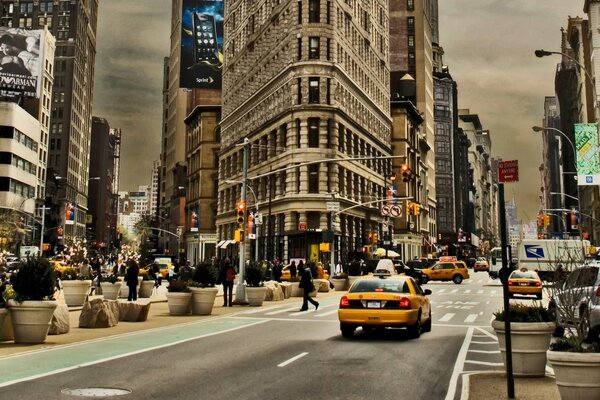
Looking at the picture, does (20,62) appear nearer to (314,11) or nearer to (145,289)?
(314,11)

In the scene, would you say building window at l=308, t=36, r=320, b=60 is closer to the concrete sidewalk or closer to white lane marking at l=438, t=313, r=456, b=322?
the concrete sidewalk

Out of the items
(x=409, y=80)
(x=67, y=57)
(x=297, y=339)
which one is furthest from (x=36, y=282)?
(x=67, y=57)

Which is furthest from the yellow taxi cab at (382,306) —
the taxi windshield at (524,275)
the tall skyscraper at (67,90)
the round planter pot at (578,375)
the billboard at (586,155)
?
the tall skyscraper at (67,90)

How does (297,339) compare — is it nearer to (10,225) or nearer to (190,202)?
(10,225)

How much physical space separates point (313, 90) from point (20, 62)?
54562 mm

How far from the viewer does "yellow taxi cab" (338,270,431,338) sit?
52.9 ft

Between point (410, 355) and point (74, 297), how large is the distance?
18.3m

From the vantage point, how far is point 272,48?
73.2 metres

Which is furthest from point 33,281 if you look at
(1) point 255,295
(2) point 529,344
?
(1) point 255,295

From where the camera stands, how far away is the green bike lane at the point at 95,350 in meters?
11.3

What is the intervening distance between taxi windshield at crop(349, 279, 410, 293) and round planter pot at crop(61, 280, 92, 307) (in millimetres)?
14783

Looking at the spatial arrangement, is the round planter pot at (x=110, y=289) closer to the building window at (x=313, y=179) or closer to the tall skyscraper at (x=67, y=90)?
the building window at (x=313, y=179)

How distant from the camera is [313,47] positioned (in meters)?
65.9

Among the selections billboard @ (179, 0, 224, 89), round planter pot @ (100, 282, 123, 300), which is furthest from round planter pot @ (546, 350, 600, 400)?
billboard @ (179, 0, 224, 89)
